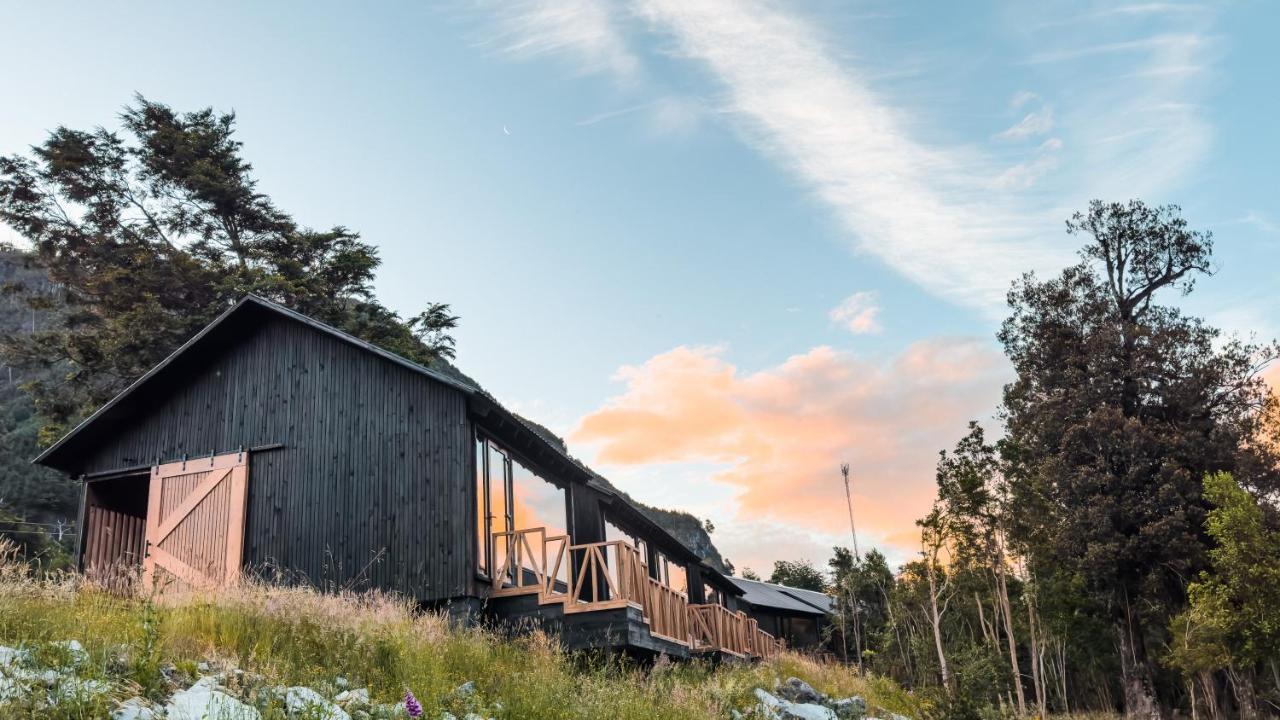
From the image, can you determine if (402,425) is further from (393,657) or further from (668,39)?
(668,39)

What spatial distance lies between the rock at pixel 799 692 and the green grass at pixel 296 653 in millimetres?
5566

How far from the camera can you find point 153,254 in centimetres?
2720

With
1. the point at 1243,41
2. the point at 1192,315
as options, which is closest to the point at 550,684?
the point at 1243,41

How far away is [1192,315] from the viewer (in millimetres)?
28703

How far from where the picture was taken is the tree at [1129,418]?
25.9m

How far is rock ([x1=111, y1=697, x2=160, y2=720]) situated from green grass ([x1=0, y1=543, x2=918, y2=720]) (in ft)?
0.27

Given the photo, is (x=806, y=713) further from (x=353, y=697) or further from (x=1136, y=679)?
(x=1136, y=679)

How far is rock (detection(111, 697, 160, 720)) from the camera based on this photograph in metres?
5.53

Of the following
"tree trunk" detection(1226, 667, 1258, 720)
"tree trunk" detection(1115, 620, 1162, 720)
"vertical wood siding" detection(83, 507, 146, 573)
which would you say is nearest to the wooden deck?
"vertical wood siding" detection(83, 507, 146, 573)

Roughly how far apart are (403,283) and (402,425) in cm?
2004

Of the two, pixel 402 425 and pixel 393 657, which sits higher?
pixel 402 425

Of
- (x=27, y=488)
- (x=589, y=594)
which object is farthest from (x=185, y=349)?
(x=27, y=488)

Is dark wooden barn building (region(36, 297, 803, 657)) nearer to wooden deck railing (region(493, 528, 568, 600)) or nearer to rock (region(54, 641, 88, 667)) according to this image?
wooden deck railing (region(493, 528, 568, 600))

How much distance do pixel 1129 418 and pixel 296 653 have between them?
2589cm
